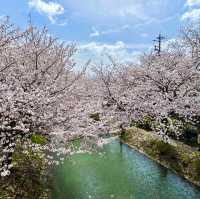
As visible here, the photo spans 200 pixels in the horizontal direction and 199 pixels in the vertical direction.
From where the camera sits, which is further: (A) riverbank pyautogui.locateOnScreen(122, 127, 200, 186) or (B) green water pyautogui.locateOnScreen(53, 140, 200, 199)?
(A) riverbank pyautogui.locateOnScreen(122, 127, 200, 186)

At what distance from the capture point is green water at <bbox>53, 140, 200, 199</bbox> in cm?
1407

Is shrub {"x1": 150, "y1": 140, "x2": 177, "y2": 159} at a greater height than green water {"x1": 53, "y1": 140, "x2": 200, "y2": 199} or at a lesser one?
greater

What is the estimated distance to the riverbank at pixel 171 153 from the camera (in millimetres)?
16766

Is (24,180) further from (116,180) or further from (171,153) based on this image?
(171,153)

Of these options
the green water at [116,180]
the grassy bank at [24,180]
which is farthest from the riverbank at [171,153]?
the grassy bank at [24,180]

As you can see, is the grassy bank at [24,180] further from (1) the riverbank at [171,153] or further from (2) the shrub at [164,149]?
(2) the shrub at [164,149]

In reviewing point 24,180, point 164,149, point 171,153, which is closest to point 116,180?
point 24,180

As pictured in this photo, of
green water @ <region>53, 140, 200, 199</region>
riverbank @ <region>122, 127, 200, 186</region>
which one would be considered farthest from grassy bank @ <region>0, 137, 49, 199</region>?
riverbank @ <region>122, 127, 200, 186</region>

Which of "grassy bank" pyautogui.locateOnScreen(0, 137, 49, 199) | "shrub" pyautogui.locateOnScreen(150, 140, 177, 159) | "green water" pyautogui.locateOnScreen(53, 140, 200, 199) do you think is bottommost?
"green water" pyautogui.locateOnScreen(53, 140, 200, 199)

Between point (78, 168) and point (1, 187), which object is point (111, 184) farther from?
point (1, 187)

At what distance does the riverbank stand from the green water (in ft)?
1.59

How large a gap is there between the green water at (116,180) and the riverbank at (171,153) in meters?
0.48

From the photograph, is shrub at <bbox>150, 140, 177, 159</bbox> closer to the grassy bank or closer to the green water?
the green water

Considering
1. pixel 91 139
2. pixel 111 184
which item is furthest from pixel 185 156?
pixel 91 139
